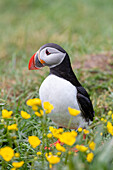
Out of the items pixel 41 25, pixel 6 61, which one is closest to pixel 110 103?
pixel 6 61

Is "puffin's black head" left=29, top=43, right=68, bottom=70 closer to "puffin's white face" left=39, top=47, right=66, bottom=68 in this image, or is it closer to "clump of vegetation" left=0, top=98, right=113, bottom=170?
"puffin's white face" left=39, top=47, right=66, bottom=68

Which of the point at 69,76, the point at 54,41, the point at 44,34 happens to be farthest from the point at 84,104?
the point at 44,34

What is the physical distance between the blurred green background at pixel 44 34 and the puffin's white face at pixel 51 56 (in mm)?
926

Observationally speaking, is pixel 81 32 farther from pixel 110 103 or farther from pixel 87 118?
pixel 87 118

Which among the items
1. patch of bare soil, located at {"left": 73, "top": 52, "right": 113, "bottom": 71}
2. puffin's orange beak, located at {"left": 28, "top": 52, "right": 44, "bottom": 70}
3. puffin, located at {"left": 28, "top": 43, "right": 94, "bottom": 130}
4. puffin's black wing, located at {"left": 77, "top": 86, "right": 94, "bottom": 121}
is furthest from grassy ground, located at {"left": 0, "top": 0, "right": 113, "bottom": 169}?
puffin's orange beak, located at {"left": 28, "top": 52, "right": 44, "bottom": 70}

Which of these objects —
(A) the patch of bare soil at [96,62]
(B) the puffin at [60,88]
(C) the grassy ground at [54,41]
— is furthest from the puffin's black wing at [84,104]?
(A) the patch of bare soil at [96,62]

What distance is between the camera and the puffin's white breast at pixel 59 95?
5.93 ft

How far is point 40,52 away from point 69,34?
4387mm

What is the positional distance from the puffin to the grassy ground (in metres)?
0.40

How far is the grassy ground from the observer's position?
308 centimetres

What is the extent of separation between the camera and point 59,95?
1803 millimetres

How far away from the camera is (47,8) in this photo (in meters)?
8.83

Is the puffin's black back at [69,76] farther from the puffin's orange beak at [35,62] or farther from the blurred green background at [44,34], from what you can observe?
the blurred green background at [44,34]

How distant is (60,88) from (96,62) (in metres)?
2.37
